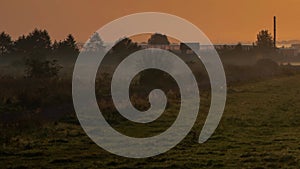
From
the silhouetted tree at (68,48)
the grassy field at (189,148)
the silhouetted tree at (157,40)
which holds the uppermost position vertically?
the silhouetted tree at (157,40)

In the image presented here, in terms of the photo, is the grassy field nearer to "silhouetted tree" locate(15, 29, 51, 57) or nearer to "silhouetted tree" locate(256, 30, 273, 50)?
"silhouetted tree" locate(15, 29, 51, 57)

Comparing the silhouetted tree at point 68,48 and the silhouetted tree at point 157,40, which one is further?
the silhouetted tree at point 157,40

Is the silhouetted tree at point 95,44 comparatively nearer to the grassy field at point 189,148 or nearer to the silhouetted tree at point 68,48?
the silhouetted tree at point 68,48

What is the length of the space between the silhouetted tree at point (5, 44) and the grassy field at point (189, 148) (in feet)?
240

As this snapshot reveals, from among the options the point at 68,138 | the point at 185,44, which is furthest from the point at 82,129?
the point at 185,44

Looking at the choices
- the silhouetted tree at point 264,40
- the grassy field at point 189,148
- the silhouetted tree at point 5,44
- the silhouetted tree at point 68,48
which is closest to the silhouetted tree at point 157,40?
the silhouetted tree at point 264,40

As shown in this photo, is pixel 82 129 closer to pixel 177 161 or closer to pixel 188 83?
pixel 177 161

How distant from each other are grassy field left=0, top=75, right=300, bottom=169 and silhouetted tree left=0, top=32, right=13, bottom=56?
240ft

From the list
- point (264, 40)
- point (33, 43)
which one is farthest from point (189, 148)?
point (264, 40)

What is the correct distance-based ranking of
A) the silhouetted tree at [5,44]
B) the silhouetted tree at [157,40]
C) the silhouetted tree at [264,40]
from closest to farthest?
the silhouetted tree at [5,44], the silhouetted tree at [264,40], the silhouetted tree at [157,40]

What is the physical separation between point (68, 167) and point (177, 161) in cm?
350

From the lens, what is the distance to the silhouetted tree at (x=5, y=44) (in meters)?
90.9

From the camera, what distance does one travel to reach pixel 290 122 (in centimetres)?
2291

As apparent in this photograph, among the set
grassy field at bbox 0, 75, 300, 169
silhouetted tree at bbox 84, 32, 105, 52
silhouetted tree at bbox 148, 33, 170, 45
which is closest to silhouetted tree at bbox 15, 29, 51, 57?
silhouetted tree at bbox 84, 32, 105, 52
